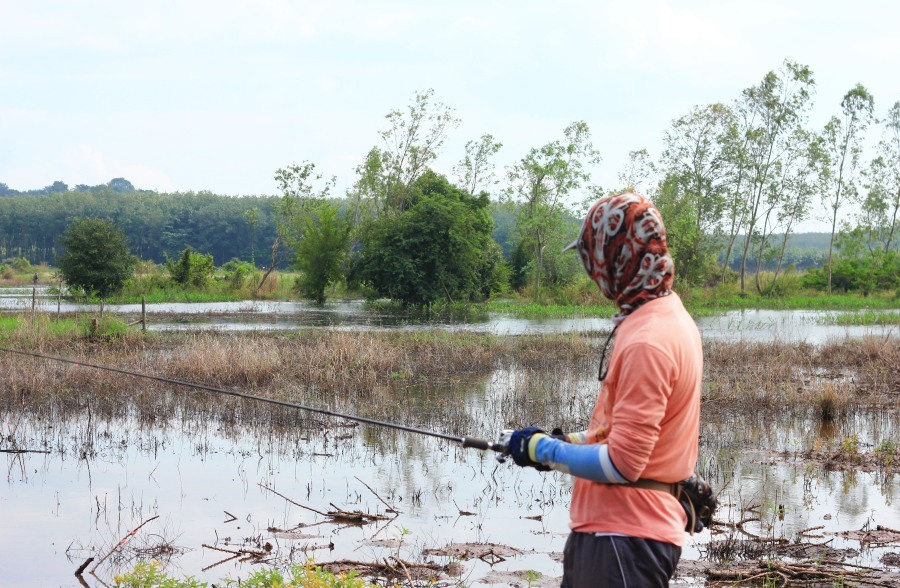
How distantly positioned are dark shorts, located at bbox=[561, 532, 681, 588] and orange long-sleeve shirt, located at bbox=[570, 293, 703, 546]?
3 centimetres

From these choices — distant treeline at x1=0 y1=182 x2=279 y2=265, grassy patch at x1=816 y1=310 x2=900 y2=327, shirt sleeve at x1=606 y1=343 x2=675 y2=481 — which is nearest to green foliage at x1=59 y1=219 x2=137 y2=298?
grassy patch at x1=816 y1=310 x2=900 y2=327

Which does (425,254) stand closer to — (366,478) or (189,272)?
(189,272)

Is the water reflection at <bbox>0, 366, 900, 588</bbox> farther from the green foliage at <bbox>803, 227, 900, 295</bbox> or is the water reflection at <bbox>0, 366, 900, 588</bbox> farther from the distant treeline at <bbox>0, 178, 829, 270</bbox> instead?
the distant treeline at <bbox>0, 178, 829, 270</bbox>

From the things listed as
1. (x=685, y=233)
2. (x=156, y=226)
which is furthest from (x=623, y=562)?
(x=156, y=226)

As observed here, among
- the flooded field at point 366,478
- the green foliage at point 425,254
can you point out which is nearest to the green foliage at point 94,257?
the green foliage at point 425,254

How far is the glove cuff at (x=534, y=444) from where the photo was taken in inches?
109

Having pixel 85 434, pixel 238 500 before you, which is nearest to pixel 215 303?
pixel 85 434

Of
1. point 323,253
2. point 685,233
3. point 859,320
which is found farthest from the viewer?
point 685,233

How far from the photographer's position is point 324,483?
8773mm

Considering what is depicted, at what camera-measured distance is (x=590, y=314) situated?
1473 inches

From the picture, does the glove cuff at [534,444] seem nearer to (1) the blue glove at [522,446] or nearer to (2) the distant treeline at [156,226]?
(1) the blue glove at [522,446]

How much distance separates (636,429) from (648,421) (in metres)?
0.04

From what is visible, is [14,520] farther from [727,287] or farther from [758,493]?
[727,287]

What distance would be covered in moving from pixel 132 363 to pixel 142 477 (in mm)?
6788
